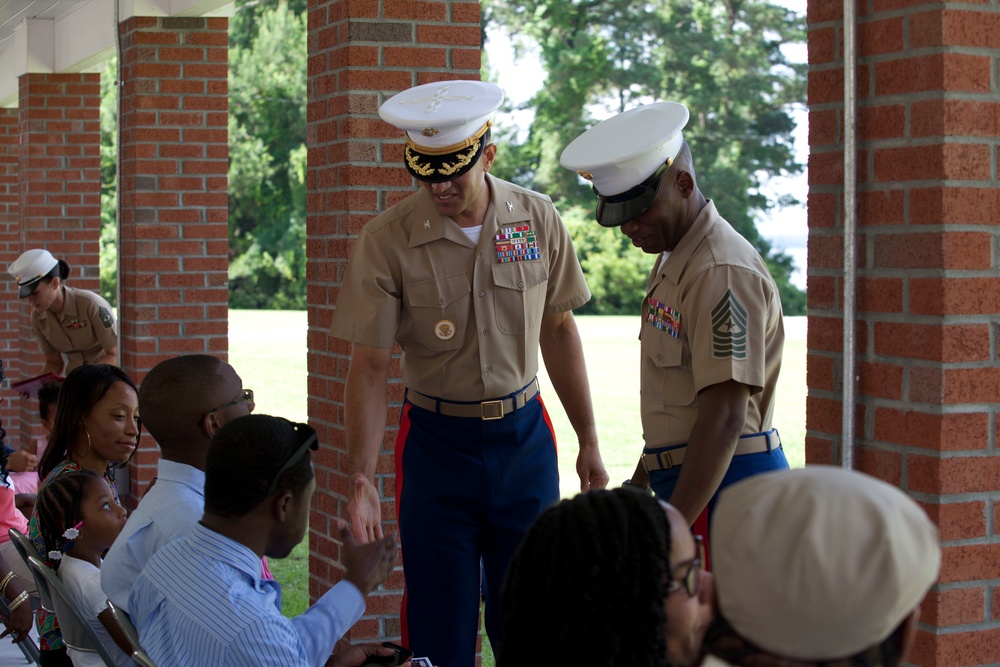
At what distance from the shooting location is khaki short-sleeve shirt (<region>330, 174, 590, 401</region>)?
10.9 ft

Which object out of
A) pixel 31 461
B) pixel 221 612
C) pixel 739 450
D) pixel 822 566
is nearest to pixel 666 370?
pixel 739 450

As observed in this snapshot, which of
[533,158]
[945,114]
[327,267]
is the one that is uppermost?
[533,158]

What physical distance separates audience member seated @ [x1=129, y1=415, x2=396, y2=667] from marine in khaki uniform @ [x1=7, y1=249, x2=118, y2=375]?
196 inches

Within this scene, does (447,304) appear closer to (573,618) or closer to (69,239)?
(573,618)

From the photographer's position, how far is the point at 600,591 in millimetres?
1521

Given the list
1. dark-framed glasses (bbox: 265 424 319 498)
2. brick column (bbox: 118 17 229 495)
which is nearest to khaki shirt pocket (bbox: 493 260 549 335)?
dark-framed glasses (bbox: 265 424 319 498)

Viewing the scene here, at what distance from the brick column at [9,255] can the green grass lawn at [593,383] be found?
321 cm

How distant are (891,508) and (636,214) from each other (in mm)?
1740

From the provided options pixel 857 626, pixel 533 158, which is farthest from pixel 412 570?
pixel 533 158

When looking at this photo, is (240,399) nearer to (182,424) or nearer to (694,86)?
(182,424)

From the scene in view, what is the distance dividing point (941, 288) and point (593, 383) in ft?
57.6

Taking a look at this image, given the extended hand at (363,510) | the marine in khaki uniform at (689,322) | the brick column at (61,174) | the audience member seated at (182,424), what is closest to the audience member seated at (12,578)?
the audience member seated at (182,424)

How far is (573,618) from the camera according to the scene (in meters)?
1.52

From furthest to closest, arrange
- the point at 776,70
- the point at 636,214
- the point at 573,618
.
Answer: the point at 776,70
the point at 636,214
the point at 573,618
